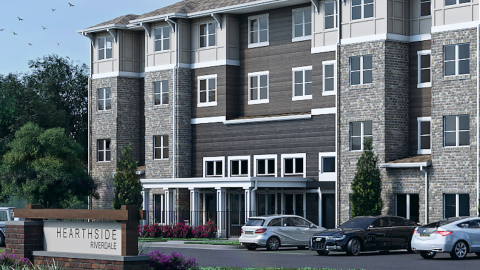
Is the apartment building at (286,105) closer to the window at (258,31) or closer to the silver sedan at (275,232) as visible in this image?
the window at (258,31)

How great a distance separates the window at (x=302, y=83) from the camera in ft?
134

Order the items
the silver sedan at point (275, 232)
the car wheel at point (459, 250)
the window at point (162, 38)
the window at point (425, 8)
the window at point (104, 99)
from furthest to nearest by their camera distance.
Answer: the window at point (104, 99), the window at point (162, 38), the window at point (425, 8), the silver sedan at point (275, 232), the car wheel at point (459, 250)

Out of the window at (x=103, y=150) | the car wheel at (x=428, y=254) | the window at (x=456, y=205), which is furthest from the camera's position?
the window at (x=103, y=150)

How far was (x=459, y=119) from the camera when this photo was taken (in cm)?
3419

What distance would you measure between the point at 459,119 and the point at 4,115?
33635 mm

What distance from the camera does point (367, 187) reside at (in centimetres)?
3553

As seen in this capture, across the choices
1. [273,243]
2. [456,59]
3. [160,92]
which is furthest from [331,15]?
[273,243]

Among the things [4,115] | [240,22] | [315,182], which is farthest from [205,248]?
[4,115]

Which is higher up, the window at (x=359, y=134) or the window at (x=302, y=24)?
the window at (x=302, y=24)

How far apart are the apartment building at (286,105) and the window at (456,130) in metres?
0.06

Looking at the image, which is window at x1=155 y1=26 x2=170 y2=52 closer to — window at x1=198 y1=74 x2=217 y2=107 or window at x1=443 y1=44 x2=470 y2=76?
window at x1=198 y1=74 x2=217 y2=107

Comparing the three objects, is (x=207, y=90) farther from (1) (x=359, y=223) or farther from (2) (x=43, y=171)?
(1) (x=359, y=223)

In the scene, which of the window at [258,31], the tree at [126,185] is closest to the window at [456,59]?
the window at [258,31]

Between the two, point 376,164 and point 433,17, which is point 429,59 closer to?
point 433,17
